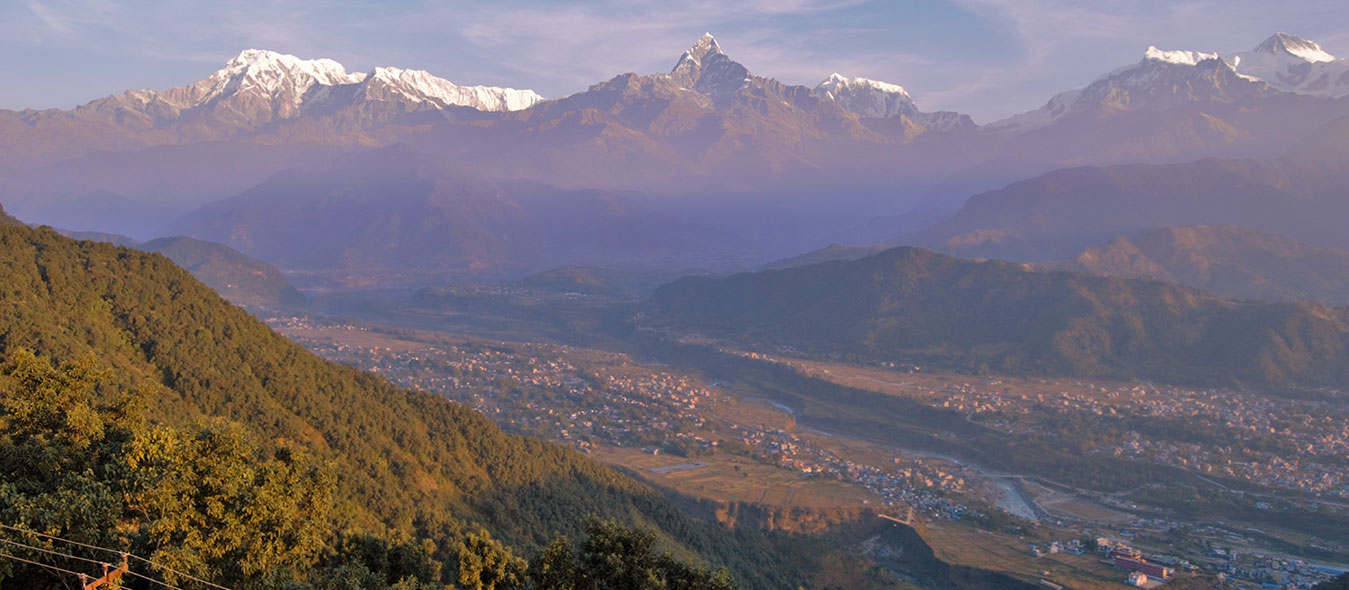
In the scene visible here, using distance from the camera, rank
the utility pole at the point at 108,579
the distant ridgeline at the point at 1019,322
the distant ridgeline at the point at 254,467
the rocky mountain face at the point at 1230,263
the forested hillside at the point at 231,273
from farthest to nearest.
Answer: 1. the forested hillside at the point at 231,273
2. the rocky mountain face at the point at 1230,263
3. the distant ridgeline at the point at 1019,322
4. the distant ridgeline at the point at 254,467
5. the utility pole at the point at 108,579

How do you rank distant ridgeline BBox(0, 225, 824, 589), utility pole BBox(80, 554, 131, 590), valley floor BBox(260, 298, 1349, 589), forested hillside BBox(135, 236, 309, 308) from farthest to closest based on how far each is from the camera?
1. forested hillside BBox(135, 236, 309, 308)
2. valley floor BBox(260, 298, 1349, 589)
3. distant ridgeline BBox(0, 225, 824, 589)
4. utility pole BBox(80, 554, 131, 590)

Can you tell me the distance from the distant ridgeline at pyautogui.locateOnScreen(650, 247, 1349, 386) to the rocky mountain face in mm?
23167

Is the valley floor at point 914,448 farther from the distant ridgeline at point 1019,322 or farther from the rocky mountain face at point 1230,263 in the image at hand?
the rocky mountain face at point 1230,263

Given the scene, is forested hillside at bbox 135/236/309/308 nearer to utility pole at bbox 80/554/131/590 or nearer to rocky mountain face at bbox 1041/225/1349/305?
rocky mountain face at bbox 1041/225/1349/305

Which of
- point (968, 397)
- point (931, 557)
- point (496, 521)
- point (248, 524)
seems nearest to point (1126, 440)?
point (968, 397)

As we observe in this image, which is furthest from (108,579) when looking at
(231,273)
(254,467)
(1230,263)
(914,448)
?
(231,273)

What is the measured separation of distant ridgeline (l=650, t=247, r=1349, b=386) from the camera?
10494 cm

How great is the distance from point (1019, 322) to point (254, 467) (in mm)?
119623

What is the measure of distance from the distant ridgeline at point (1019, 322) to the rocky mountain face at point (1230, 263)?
2317 cm

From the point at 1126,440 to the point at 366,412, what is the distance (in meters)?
69.3

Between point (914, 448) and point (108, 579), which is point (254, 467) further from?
point (914, 448)

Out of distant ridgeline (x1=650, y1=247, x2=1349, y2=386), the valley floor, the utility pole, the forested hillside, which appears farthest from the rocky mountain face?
the utility pole

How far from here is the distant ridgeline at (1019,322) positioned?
A: 10494 cm

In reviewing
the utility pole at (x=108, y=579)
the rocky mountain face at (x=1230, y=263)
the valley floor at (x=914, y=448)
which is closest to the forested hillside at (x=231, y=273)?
the valley floor at (x=914, y=448)
